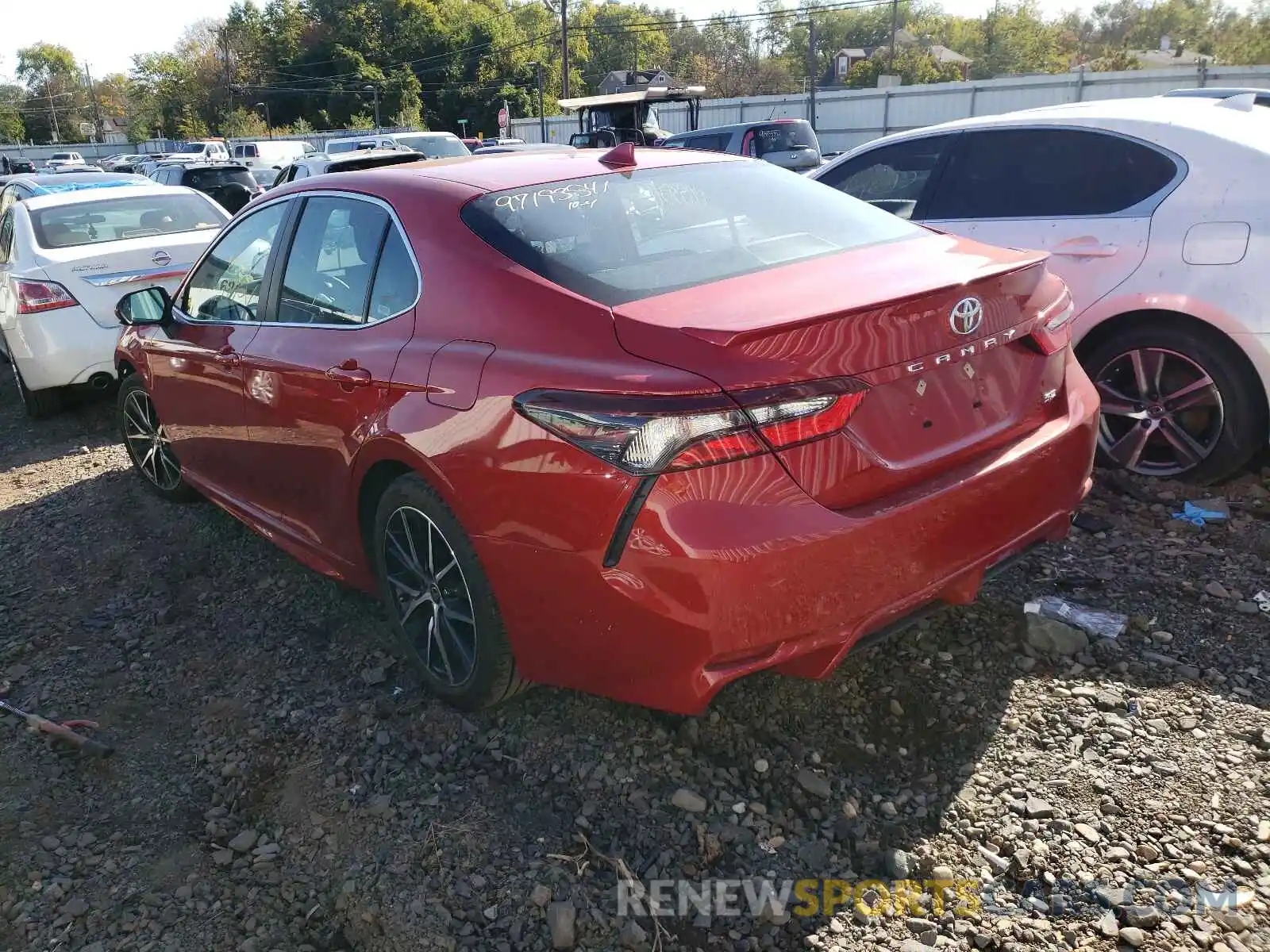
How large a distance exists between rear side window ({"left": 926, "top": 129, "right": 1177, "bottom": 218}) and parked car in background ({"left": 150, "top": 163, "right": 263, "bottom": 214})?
12.8 m

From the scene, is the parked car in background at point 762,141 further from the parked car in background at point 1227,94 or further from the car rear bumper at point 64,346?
the car rear bumper at point 64,346

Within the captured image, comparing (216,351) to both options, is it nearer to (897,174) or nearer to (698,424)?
(698,424)

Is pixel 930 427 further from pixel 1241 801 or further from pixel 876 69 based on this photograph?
pixel 876 69

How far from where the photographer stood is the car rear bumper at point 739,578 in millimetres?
2256

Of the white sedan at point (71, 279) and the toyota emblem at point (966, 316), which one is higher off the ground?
the toyota emblem at point (966, 316)

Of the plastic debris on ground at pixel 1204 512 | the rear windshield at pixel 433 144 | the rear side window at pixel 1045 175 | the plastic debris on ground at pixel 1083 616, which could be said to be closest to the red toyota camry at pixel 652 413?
the plastic debris on ground at pixel 1083 616

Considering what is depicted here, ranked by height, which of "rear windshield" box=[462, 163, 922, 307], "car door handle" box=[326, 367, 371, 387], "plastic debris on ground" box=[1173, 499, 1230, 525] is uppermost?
"rear windshield" box=[462, 163, 922, 307]

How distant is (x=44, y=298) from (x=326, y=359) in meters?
4.77

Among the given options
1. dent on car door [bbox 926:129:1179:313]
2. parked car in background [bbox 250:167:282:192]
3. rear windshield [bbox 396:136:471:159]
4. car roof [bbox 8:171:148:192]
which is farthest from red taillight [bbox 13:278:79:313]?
rear windshield [bbox 396:136:471:159]

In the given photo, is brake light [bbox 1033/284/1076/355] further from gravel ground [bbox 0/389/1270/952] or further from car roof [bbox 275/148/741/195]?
car roof [bbox 275/148/741/195]

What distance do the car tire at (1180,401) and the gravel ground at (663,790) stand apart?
58cm

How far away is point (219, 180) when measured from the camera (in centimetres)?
1581

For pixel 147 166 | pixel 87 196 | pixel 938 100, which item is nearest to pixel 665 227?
pixel 87 196

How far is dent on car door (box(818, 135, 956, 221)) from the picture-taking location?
5323 millimetres
